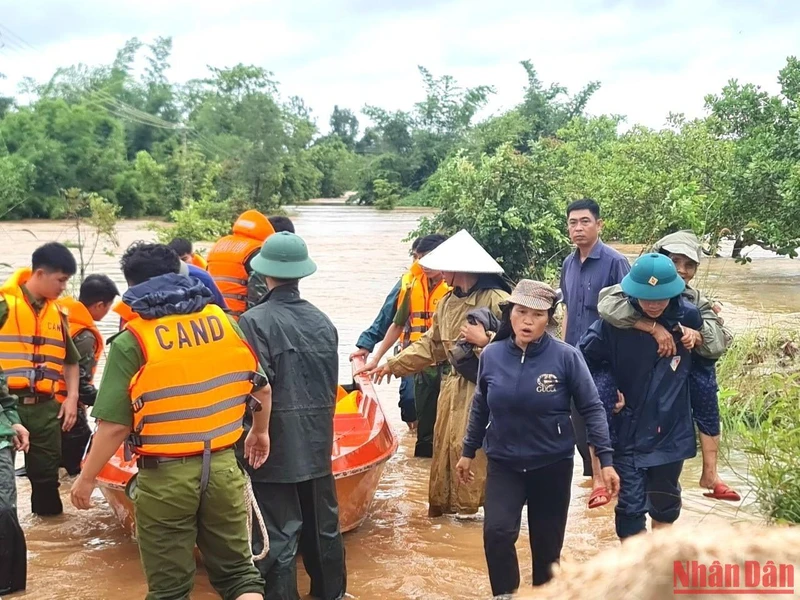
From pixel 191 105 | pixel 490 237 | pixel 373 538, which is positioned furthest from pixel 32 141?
pixel 373 538

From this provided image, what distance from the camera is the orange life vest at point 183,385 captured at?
3355 millimetres

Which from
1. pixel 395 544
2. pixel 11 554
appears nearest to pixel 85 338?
pixel 11 554

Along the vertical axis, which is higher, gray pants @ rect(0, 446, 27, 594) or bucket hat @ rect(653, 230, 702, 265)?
bucket hat @ rect(653, 230, 702, 265)

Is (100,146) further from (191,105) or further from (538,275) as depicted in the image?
(538,275)

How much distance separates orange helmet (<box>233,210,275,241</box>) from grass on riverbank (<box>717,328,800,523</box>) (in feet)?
10.5

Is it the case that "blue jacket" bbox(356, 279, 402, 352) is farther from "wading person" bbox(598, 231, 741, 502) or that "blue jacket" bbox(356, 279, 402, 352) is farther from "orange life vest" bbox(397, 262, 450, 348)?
"wading person" bbox(598, 231, 741, 502)

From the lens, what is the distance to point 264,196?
44.9 m

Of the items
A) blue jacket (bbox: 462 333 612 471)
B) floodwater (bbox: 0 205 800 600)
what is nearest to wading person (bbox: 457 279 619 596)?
blue jacket (bbox: 462 333 612 471)

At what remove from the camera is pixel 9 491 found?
423 centimetres

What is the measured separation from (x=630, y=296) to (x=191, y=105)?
69.7 m

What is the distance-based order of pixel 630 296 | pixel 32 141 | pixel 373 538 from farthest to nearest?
pixel 32 141 < pixel 373 538 < pixel 630 296

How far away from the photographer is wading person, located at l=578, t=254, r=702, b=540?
4207 mm

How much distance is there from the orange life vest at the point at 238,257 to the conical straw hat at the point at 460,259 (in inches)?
55.4

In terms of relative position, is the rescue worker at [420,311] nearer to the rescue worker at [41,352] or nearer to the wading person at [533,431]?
the rescue worker at [41,352]
